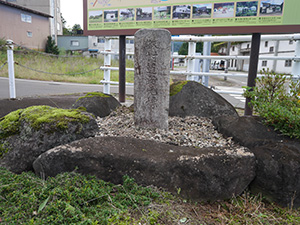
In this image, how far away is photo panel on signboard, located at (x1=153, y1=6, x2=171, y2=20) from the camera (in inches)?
203

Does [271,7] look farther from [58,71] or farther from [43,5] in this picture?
[43,5]

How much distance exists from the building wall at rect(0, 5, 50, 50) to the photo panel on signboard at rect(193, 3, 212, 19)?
2485cm

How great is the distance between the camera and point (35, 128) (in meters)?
2.95

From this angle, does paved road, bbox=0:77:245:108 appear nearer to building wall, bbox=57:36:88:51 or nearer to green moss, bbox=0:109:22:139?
green moss, bbox=0:109:22:139

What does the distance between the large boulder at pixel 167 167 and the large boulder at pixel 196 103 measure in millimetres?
1665

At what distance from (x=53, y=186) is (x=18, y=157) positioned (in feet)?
2.92

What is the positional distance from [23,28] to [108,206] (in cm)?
3124

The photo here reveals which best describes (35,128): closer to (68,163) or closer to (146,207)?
(68,163)

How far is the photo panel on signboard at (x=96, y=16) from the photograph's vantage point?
5.84 m

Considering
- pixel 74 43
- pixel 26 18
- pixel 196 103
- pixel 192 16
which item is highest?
pixel 26 18

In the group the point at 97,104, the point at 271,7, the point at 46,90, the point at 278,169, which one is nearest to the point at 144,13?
the point at 97,104

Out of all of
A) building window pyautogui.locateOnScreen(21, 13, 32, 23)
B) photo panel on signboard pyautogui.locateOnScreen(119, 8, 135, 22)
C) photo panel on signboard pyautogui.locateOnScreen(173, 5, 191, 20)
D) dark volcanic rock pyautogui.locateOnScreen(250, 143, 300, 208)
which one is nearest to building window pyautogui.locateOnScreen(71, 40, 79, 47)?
building window pyautogui.locateOnScreen(21, 13, 32, 23)

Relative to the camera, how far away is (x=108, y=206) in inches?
86.0

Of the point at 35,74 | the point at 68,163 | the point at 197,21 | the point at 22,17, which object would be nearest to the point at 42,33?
the point at 22,17
